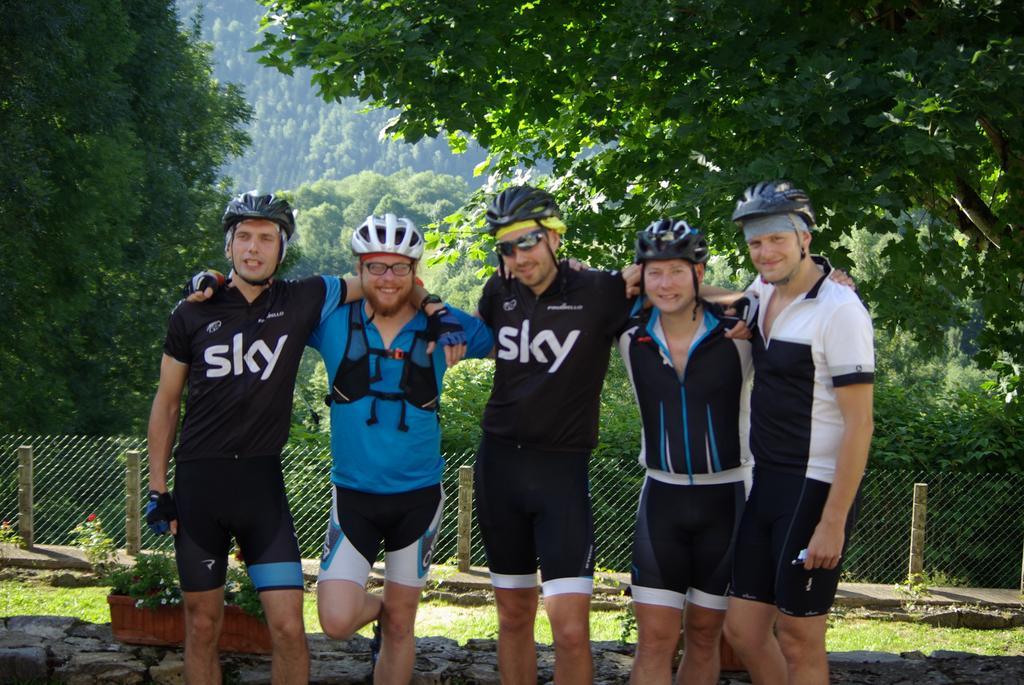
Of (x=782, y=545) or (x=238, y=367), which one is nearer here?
(x=782, y=545)

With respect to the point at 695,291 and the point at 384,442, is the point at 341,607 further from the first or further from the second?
the point at 695,291

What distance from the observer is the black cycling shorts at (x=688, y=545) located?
4.91 meters

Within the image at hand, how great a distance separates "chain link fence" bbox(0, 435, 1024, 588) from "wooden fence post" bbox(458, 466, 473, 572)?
58cm

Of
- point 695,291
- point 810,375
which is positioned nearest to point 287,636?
point 695,291

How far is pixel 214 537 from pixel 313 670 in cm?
133

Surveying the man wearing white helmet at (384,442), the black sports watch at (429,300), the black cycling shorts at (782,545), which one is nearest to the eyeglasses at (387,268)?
the man wearing white helmet at (384,442)

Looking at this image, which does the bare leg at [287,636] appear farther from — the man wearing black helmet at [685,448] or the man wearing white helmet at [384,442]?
the man wearing black helmet at [685,448]

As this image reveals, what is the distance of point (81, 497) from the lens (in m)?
13.0

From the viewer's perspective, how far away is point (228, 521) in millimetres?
5211

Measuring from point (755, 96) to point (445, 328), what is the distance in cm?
359

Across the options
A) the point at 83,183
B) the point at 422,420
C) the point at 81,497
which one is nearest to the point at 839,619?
the point at 422,420

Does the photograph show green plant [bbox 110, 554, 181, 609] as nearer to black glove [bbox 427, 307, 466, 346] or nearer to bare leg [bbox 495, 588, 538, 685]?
bare leg [bbox 495, 588, 538, 685]

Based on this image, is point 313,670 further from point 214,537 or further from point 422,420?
point 422,420

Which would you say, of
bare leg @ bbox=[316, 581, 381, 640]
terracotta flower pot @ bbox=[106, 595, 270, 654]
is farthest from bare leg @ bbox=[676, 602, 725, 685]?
terracotta flower pot @ bbox=[106, 595, 270, 654]
